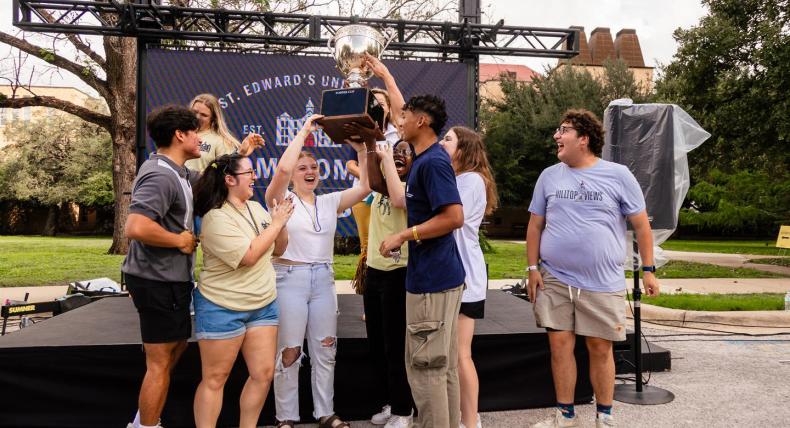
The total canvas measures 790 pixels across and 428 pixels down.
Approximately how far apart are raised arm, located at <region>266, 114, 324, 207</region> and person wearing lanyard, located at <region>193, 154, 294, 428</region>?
21cm

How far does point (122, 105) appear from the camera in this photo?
13375mm

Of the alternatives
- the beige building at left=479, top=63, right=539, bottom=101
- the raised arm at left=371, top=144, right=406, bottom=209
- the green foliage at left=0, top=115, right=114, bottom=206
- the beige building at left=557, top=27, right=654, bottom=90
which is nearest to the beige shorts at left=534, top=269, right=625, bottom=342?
the raised arm at left=371, top=144, right=406, bottom=209

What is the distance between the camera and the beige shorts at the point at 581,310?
10.4 feet

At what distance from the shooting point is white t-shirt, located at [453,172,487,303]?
3.14 metres

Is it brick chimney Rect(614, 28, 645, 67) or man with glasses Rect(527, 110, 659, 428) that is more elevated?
brick chimney Rect(614, 28, 645, 67)

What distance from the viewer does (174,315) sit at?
261 centimetres

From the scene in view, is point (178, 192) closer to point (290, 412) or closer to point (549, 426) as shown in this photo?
point (290, 412)

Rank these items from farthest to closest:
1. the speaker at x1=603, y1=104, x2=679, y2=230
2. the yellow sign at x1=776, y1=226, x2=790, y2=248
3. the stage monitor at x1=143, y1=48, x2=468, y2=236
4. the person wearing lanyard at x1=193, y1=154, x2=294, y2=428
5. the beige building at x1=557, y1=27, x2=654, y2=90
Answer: the beige building at x1=557, y1=27, x2=654, y2=90 < the yellow sign at x1=776, y1=226, x2=790, y2=248 < the stage monitor at x1=143, y1=48, x2=468, y2=236 < the speaker at x1=603, y1=104, x2=679, y2=230 < the person wearing lanyard at x1=193, y1=154, x2=294, y2=428

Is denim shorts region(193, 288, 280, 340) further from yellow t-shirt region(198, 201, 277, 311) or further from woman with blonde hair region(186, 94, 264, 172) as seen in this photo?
woman with blonde hair region(186, 94, 264, 172)

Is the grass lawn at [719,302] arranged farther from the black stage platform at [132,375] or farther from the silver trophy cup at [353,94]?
A: the silver trophy cup at [353,94]

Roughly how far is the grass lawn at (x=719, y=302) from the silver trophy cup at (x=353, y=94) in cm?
589

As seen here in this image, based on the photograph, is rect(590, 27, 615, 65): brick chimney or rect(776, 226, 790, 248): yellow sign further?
rect(590, 27, 615, 65): brick chimney

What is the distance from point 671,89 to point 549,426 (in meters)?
14.8

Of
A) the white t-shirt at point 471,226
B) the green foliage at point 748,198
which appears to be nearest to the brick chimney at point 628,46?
the green foliage at point 748,198
